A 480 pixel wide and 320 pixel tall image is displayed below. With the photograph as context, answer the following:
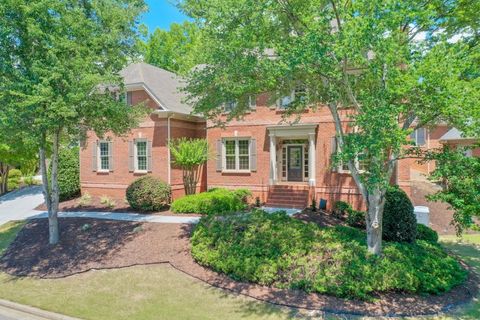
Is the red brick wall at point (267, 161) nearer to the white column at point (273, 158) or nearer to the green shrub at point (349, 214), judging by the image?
the white column at point (273, 158)

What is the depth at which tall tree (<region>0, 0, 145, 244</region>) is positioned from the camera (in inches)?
401

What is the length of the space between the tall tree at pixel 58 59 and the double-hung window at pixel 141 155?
8.16 m

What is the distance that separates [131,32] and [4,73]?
167 inches

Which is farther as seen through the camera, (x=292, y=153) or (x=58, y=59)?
(x=292, y=153)

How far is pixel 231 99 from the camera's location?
10.8 metres

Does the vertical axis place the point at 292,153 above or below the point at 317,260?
above

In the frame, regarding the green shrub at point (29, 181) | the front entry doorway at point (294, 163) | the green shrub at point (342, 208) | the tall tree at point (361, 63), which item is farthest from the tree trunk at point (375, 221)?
the green shrub at point (29, 181)

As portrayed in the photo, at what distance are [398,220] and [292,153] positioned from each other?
28.9 ft

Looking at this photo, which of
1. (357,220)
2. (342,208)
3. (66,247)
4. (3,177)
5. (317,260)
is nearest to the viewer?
(317,260)

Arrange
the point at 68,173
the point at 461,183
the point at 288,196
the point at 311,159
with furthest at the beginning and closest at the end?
1. the point at 68,173
2. the point at 288,196
3. the point at 311,159
4. the point at 461,183

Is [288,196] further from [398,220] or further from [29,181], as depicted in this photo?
[29,181]

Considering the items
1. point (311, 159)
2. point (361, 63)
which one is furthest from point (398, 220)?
point (311, 159)

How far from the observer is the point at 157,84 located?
69.4ft

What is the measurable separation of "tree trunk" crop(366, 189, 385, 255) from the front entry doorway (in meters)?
9.91
